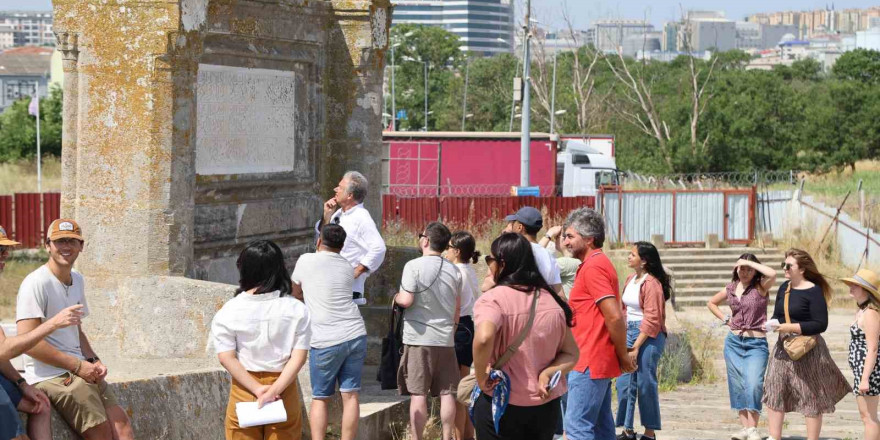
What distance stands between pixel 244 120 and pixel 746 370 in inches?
172

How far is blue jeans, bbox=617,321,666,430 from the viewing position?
855 centimetres

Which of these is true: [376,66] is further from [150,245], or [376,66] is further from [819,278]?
[819,278]

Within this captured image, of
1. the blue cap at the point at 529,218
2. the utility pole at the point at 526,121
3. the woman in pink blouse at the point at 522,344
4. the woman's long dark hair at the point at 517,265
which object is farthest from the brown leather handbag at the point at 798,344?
the utility pole at the point at 526,121

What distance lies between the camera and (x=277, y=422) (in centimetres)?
569

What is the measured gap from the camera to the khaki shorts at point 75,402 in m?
5.54

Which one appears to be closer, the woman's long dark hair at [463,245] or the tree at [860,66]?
the woman's long dark hair at [463,245]

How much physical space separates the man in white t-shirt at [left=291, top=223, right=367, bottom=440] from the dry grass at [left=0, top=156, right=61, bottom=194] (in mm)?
34973

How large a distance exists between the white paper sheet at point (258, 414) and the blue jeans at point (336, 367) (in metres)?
1.34

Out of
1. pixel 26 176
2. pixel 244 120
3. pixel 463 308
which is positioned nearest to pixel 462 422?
pixel 463 308

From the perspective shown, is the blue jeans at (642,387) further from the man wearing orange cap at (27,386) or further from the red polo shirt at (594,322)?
the man wearing orange cap at (27,386)

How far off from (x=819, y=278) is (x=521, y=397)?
377 centimetres

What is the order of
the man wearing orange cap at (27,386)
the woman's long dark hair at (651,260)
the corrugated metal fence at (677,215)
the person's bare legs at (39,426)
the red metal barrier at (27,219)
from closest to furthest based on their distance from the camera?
the man wearing orange cap at (27,386)
the person's bare legs at (39,426)
the woman's long dark hair at (651,260)
the red metal barrier at (27,219)
the corrugated metal fence at (677,215)

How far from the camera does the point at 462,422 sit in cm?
802

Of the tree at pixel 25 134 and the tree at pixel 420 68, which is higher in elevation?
the tree at pixel 420 68
